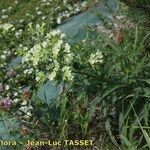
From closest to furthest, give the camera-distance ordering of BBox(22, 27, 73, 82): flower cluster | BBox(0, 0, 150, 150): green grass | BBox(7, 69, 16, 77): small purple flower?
BBox(22, 27, 73, 82): flower cluster < BBox(0, 0, 150, 150): green grass < BBox(7, 69, 16, 77): small purple flower

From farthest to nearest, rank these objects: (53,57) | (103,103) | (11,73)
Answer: (11,73), (103,103), (53,57)

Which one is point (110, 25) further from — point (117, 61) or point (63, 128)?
point (63, 128)

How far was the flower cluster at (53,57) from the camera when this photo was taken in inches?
198

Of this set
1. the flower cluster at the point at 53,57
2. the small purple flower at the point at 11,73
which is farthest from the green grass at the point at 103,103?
the small purple flower at the point at 11,73

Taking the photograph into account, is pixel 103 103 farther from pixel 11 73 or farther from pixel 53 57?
pixel 11 73

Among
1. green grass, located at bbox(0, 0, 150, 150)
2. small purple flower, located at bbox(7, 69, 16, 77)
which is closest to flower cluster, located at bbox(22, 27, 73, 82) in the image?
green grass, located at bbox(0, 0, 150, 150)

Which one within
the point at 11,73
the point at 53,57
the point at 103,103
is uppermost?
the point at 53,57

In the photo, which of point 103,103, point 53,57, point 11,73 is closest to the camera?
point 53,57

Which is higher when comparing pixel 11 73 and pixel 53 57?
pixel 53 57

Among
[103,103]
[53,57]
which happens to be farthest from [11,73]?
[53,57]

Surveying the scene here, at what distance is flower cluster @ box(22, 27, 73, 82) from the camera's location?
16.5ft

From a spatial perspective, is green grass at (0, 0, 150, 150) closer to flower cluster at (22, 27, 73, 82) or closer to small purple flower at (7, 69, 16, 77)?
flower cluster at (22, 27, 73, 82)

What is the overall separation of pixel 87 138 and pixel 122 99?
25.1 inches

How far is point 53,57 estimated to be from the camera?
5.06 metres
